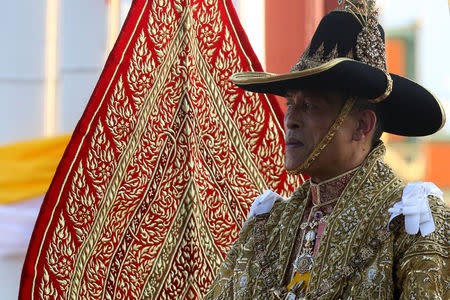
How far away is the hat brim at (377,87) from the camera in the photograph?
6.86 ft

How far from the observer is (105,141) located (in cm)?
293

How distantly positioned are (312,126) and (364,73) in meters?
0.19

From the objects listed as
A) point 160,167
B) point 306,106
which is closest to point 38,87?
point 160,167

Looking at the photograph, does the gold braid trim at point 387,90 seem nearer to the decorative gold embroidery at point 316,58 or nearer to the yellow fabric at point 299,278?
the decorative gold embroidery at point 316,58

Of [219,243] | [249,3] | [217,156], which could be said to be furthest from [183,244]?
[249,3]

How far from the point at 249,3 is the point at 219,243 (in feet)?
3.09

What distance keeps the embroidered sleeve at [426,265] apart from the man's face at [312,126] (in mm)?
306

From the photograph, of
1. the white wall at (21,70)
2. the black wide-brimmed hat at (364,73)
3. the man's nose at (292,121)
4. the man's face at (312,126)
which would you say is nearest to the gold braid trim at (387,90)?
the black wide-brimmed hat at (364,73)

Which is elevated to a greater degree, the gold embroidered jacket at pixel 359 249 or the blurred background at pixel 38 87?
the blurred background at pixel 38 87

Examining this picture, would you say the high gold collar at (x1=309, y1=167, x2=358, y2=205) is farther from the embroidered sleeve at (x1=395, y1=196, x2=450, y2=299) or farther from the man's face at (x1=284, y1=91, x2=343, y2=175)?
the embroidered sleeve at (x1=395, y1=196, x2=450, y2=299)

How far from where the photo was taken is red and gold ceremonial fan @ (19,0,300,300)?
113 inches

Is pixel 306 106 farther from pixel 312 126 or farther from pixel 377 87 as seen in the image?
pixel 377 87

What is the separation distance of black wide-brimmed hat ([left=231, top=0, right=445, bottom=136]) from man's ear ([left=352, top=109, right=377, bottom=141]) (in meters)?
0.04

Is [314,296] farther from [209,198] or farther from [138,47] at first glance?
[138,47]
